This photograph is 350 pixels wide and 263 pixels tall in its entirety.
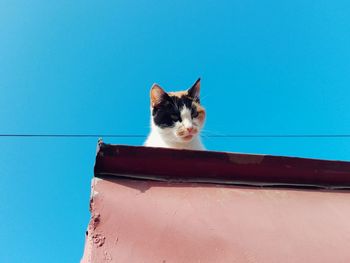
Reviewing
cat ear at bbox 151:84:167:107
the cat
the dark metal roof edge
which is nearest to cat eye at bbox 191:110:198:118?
the cat

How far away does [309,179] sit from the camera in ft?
4.81

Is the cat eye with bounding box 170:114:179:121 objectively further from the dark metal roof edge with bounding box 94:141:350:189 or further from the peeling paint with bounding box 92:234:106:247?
the peeling paint with bounding box 92:234:106:247

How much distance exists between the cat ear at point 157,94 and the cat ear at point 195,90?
271mm

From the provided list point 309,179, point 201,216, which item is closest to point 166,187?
point 201,216

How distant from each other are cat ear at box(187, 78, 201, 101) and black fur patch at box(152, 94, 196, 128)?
0.13m

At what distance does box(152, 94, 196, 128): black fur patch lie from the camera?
2.36 m

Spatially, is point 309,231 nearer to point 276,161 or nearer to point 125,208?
point 276,161

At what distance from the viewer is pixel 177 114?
7.73ft

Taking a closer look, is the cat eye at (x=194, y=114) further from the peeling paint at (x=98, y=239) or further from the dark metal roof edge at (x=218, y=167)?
the peeling paint at (x=98, y=239)

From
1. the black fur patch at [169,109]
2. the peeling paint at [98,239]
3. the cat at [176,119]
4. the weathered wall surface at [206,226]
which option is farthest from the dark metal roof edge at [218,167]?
the black fur patch at [169,109]

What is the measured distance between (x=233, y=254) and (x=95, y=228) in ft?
1.39

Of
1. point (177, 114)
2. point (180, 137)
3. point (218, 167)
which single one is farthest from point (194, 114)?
point (218, 167)

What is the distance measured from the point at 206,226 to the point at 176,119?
50.5 inches

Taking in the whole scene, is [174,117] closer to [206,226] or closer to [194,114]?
[194,114]
